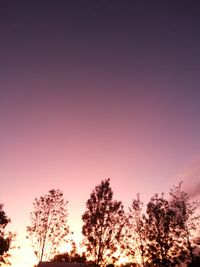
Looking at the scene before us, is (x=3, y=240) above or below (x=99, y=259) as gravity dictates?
above

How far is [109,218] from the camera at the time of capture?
4031cm

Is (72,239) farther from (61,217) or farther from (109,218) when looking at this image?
(109,218)

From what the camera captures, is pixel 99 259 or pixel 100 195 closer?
pixel 99 259

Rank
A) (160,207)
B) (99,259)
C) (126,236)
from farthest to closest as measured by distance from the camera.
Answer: (160,207) → (126,236) → (99,259)

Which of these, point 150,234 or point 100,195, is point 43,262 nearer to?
point 100,195

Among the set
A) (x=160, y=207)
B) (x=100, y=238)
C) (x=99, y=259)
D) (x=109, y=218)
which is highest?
(x=160, y=207)

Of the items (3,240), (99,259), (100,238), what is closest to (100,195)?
(100,238)

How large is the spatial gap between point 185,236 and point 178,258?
161 inches

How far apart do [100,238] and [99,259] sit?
3073mm

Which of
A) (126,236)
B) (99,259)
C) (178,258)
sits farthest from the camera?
(178,258)

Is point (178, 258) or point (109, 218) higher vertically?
point (109, 218)

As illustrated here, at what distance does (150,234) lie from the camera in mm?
46906

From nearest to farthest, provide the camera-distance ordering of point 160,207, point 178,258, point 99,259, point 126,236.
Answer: point 99,259, point 126,236, point 178,258, point 160,207

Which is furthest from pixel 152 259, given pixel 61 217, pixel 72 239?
pixel 61 217
